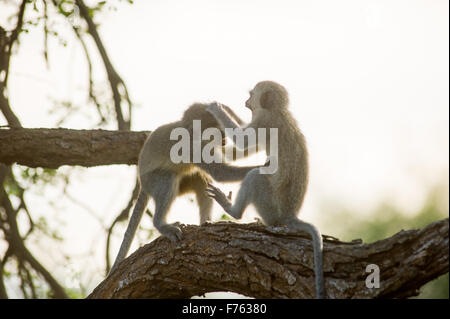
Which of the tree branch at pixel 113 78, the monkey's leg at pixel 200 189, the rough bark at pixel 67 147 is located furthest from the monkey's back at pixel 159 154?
the tree branch at pixel 113 78

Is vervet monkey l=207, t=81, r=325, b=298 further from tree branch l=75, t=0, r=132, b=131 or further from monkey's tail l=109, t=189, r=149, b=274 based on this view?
tree branch l=75, t=0, r=132, b=131

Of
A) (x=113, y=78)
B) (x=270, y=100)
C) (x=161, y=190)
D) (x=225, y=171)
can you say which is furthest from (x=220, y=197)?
(x=113, y=78)

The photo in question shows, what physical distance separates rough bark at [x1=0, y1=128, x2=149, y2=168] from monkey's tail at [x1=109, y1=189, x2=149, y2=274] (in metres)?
0.83

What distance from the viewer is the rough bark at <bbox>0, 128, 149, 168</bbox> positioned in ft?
21.5

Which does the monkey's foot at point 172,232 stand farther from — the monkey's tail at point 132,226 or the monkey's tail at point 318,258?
the monkey's tail at point 318,258

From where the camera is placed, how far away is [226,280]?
4.60 m

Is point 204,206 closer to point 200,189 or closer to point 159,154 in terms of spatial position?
point 200,189

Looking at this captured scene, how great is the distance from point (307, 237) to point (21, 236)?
4.96m

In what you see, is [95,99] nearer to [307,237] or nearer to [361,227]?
[307,237]

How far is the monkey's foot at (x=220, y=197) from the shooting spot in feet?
18.0

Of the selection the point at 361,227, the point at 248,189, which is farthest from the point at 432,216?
the point at 248,189

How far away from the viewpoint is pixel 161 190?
6.02m

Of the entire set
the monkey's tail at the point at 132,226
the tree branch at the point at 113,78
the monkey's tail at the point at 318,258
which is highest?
the tree branch at the point at 113,78

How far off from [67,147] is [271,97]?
243 centimetres
